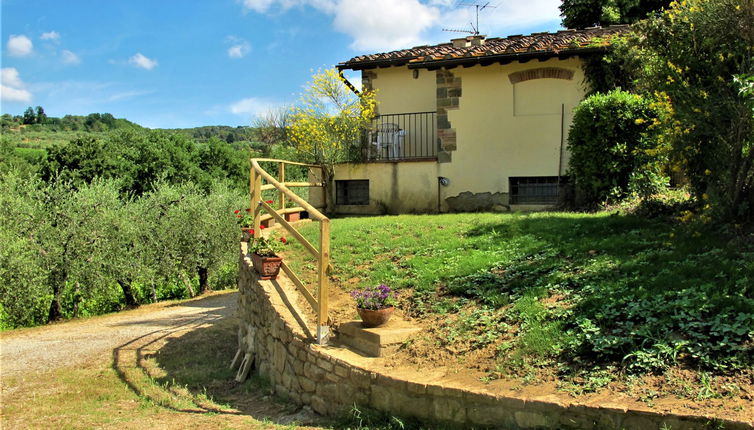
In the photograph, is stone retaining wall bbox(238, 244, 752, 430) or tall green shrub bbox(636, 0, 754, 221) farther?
tall green shrub bbox(636, 0, 754, 221)

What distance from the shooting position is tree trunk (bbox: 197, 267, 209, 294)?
58.6ft

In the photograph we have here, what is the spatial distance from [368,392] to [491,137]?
8.23 metres

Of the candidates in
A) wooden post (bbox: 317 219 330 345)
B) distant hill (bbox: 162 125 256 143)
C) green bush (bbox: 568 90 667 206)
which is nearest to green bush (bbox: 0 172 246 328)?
wooden post (bbox: 317 219 330 345)

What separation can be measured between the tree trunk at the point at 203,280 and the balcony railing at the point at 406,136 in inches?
326

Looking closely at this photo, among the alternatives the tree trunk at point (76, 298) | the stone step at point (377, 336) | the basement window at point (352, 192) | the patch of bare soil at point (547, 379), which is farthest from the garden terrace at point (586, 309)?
the tree trunk at point (76, 298)

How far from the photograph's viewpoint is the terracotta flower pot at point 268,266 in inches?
266

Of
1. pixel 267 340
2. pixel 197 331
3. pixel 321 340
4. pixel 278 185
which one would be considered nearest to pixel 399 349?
pixel 321 340

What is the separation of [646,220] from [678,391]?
3.92 meters

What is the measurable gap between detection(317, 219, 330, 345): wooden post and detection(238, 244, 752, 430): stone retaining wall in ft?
0.53

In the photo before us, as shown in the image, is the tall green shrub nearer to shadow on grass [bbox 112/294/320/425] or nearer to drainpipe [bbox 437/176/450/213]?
shadow on grass [bbox 112/294/320/425]

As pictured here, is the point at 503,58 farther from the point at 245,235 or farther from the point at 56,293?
the point at 56,293

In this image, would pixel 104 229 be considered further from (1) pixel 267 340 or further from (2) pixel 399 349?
(2) pixel 399 349

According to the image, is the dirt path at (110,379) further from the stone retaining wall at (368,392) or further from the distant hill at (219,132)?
the distant hill at (219,132)

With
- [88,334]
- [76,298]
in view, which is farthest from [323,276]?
[76,298]
